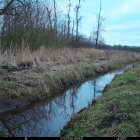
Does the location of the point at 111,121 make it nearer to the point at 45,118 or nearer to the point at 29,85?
the point at 45,118

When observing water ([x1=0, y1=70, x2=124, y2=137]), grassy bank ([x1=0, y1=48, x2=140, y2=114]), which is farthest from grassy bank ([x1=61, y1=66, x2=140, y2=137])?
grassy bank ([x1=0, y1=48, x2=140, y2=114])

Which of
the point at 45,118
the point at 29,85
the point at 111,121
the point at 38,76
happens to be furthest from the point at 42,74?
the point at 111,121

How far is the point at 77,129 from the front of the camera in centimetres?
487

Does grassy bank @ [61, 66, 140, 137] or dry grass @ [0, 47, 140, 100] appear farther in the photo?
dry grass @ [0, 47, 140, 100]

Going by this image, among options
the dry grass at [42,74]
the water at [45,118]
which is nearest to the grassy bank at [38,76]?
the dry grass at [42,74]

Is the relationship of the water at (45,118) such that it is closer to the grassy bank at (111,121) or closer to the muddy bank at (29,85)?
the muddy bank at (29,85)

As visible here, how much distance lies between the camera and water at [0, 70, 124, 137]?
5.61 metres

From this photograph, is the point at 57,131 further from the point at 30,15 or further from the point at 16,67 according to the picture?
the point at 30,15

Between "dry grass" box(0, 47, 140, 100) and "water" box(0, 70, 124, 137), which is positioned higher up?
"dry grass" box(0, 47, 140, 100)

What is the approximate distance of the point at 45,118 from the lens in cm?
677

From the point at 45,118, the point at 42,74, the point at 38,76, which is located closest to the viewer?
the point at 45,118

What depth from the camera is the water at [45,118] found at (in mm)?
5613

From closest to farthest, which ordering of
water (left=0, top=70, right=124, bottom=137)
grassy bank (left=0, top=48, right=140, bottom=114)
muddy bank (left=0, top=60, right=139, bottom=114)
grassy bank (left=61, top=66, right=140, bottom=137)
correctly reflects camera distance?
grassy bank (left=61, top=66, right=140, bottom=137)
water (left=0, top=70, right=124, bottom=137)
muddy bank (left=0, top=60, right=139, bottom=114)
grassy bank (left=0, top=48, right=140, bottom=114)

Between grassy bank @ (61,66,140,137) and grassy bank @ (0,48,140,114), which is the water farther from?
grassy bank @ (61,66,140,137)
